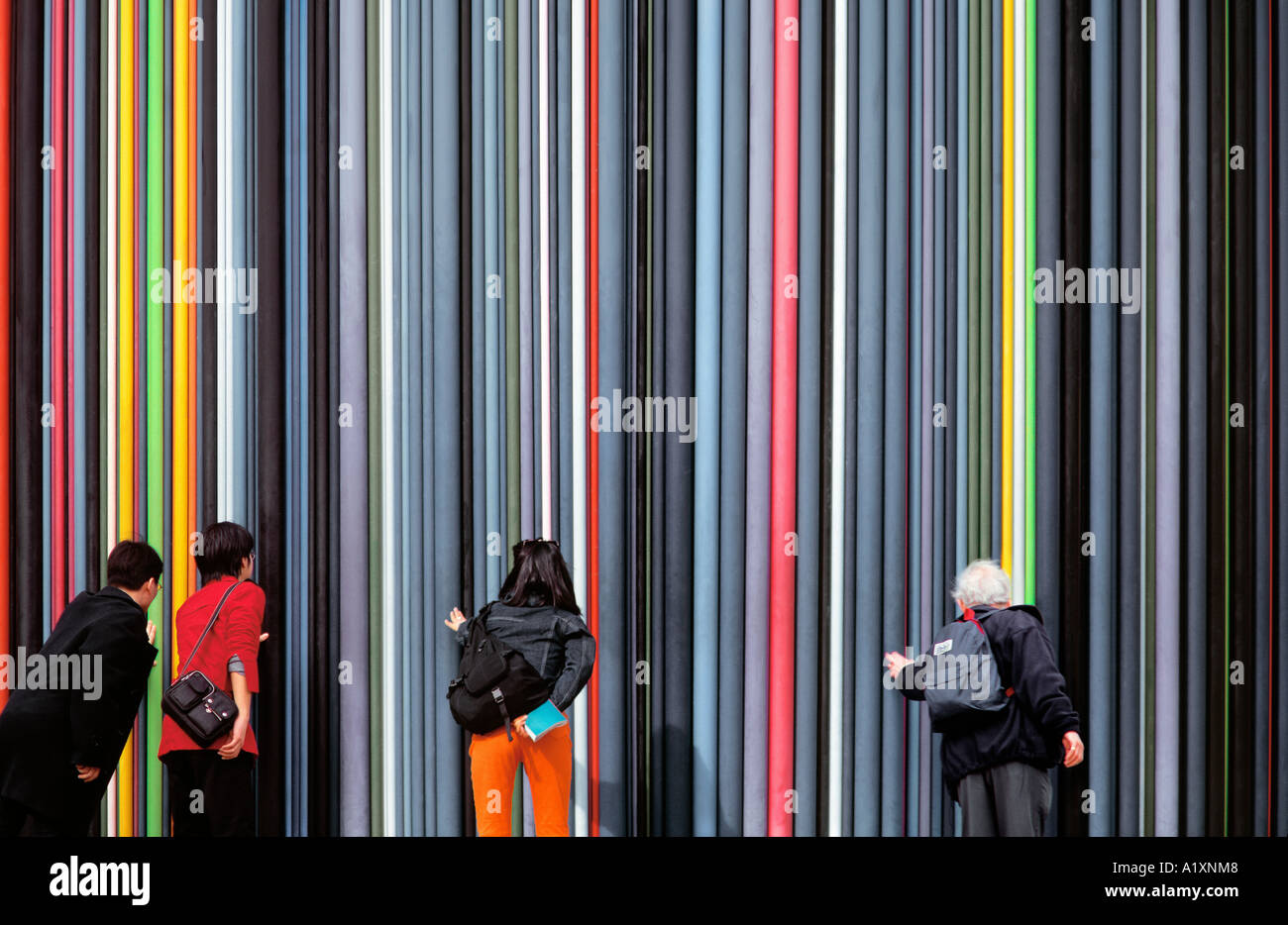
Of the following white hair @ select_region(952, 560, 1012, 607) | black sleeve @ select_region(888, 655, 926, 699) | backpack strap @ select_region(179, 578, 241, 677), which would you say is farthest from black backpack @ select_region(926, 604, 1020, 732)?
backpack strap @ select_region(179, 578, 241, 677)

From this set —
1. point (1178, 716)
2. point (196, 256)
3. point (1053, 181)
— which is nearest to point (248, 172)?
point (196, 256)

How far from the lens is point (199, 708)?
398 cm

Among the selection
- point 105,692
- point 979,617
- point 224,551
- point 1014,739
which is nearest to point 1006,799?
point 1014,739

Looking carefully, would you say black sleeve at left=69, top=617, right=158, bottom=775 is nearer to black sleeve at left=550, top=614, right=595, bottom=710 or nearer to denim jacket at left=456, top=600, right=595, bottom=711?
denim jacket at left=456, top=600, right=595, bottom=711

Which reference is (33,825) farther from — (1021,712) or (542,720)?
(1021,712)

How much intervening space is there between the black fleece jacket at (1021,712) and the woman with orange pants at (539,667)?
1.35 metres

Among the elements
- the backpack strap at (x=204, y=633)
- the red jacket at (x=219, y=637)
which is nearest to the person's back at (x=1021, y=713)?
the red jacket at (x=219, y=637)

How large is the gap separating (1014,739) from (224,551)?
285 centimetres

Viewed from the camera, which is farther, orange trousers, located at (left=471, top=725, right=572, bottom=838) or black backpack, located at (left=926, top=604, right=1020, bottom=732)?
orange trousers, located at (left=471, top=725, right=572, bottom=838)

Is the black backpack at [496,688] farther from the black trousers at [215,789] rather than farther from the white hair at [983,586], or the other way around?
the white hair at [983,586]

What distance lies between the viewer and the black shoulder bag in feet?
13.1

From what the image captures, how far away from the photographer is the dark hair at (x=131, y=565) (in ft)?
12.9

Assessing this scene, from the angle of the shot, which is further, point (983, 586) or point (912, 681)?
point (912, 681)

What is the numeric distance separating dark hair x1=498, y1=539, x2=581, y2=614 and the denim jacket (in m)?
0.04
